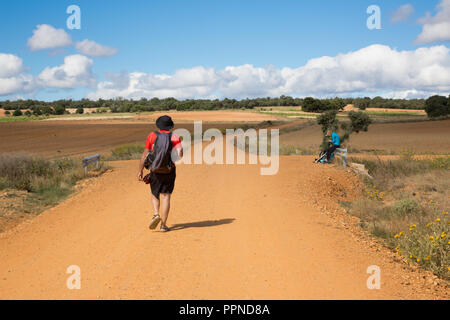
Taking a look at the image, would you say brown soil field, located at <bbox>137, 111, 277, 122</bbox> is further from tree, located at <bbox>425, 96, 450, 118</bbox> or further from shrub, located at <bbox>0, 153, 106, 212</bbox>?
shrub, located at <bbox>0, 153, 106, 212</bbox>

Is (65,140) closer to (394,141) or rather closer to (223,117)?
(394,141)

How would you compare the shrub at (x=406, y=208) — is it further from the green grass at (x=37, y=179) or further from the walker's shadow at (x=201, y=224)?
the green grass at (x=37, y=179)

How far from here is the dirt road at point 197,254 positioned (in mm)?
4785

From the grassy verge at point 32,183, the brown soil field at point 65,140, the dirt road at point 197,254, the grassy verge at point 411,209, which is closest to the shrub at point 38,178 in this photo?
the grassy verge at point 32,183

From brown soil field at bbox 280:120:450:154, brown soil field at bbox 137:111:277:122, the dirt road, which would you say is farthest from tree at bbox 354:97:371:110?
the dirt road

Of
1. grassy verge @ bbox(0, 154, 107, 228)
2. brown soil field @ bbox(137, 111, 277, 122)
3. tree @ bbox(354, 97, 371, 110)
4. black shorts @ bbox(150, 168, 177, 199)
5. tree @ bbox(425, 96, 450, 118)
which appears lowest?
grassy verge @ bbox(0, 154, 107, 228)

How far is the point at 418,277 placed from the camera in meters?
5.54

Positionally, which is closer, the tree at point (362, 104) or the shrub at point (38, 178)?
the shrub at point (38, 178)

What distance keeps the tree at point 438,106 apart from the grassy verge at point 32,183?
92300 millimetres

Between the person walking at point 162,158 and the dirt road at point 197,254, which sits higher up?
the person walking at point 162,158

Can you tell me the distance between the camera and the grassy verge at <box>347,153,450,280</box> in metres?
6.28

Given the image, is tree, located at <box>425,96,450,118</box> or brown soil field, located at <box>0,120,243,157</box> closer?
brown soil field, located at <box>0,120,243,157</box>

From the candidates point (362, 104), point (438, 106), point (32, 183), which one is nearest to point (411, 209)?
point (32, 183)

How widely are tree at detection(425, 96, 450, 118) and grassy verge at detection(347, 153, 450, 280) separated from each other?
264 ft
